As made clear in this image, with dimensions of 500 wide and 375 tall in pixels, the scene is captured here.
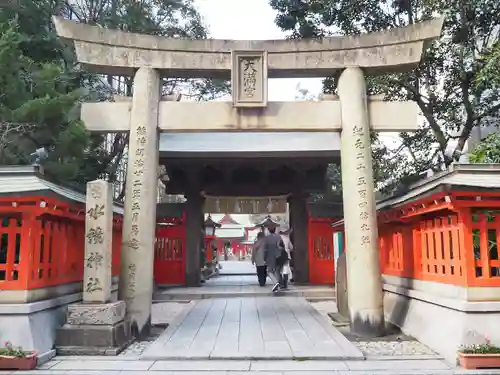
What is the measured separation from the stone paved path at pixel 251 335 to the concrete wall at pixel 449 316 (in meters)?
1.28

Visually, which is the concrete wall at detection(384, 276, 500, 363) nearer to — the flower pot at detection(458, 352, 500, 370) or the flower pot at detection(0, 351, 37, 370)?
the flower pot at detection(458, 352, 500, 370)

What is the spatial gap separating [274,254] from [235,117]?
6.31m

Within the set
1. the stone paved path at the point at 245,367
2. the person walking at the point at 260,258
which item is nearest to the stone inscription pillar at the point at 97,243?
the stone paved path at the point at 245,367

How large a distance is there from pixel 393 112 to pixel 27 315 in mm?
7056

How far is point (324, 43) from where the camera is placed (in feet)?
29.8

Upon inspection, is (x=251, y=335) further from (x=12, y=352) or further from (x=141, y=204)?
(x=12, y=352)

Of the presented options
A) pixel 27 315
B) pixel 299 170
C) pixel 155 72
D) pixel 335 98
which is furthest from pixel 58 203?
pixel 299 170

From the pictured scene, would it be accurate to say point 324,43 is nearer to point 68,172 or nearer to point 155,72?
point 155,72

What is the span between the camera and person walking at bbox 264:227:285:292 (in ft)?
46.5

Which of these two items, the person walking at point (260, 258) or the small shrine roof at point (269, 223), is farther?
the small shrine roof at point (269, 223)

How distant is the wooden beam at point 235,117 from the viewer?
350 inches

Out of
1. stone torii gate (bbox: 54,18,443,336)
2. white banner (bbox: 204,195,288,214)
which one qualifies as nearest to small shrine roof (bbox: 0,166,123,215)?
stone torii gate (bbox: 54,18,443,336)

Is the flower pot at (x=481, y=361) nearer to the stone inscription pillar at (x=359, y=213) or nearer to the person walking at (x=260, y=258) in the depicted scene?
the stone inscription pillar at (x=359, y=213)

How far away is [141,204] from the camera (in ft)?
28.1
